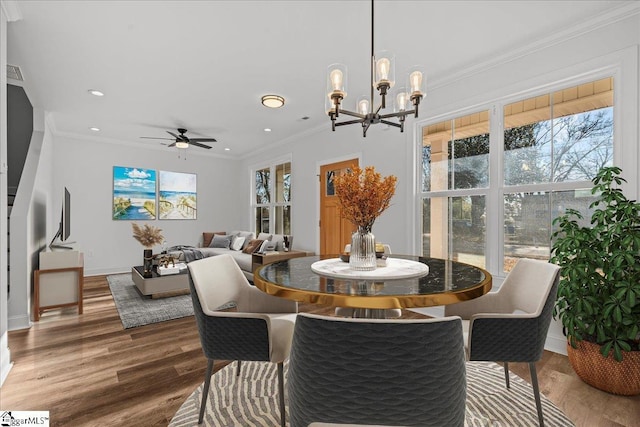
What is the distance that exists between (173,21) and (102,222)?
4.94 m

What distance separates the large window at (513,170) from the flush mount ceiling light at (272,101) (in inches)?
71.2

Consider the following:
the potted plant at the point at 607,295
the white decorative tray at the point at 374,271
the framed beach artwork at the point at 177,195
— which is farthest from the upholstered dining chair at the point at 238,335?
the framed beach artwork at the point at 177,195

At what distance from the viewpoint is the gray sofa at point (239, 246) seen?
5.09m

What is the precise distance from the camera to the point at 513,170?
2.91 m

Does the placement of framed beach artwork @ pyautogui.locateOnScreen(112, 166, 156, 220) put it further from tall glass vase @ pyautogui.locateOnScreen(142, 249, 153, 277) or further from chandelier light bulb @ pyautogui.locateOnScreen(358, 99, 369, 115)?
chandelier light bulb @ pyautogui.locateOnScreen(358, 99, 369, 115)

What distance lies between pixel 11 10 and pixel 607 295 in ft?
14.7

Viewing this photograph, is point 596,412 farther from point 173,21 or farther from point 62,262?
point 62,262

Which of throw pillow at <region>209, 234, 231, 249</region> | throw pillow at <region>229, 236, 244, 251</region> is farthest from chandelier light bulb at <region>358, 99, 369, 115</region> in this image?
throw pillow at <region>209, 234, 231, 249</region>

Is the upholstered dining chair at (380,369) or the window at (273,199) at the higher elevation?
the window at (273,199)

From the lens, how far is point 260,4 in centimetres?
216

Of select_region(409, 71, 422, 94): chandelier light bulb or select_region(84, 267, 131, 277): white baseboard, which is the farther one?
select_region(84, 267, 131, 277): white baseboard

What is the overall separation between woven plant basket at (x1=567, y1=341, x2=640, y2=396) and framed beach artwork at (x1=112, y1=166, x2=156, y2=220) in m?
6.86

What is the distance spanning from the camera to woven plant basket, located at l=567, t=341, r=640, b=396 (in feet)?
6.16

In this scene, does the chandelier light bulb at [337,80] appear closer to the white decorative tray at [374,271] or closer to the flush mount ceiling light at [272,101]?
the white decorative tray at [374,271]
